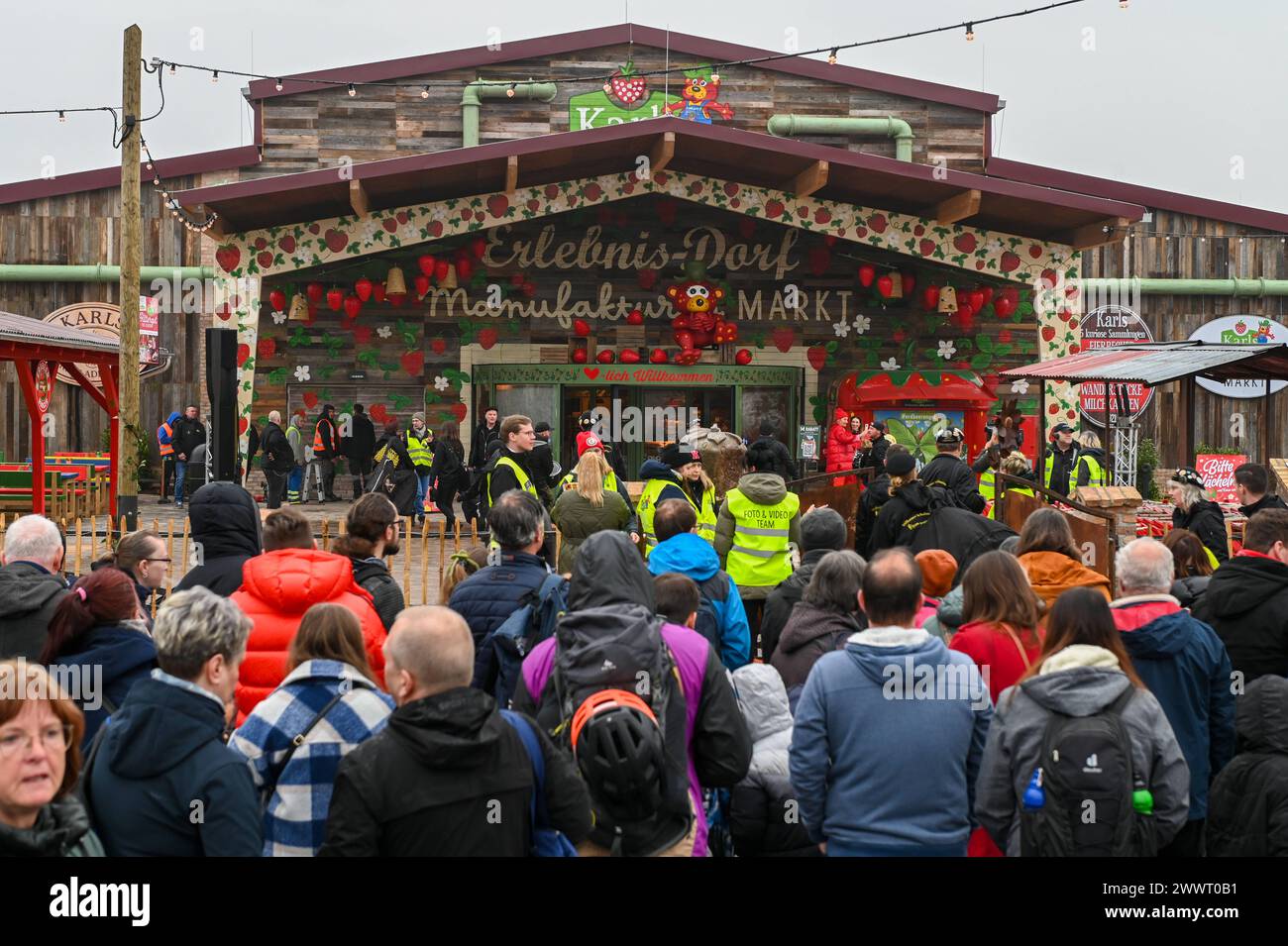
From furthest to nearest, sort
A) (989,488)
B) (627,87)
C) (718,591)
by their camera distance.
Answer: (627,87) → (989,488) → (718,591)

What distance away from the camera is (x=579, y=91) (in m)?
22.8

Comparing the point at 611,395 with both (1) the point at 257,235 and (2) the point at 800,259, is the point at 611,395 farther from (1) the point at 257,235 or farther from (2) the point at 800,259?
(1) the point at 257,235

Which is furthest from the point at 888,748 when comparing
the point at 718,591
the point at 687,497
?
the point at 687,497

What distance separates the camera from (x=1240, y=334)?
2409cm

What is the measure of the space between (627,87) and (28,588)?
1899 centimetres

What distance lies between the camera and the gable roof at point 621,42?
2247cm

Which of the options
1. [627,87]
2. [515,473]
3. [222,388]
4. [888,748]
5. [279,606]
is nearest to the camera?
[888,748]

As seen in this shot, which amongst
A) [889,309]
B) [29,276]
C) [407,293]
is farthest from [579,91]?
[29,276]

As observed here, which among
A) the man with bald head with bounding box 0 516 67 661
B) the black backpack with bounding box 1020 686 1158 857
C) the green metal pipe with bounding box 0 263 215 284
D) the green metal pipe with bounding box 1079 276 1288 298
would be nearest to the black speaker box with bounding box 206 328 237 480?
the man with bald head with bounding box 0 516 67 661

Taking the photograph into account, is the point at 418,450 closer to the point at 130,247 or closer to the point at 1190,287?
the point at 130,247

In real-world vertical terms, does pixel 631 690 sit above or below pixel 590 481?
below
